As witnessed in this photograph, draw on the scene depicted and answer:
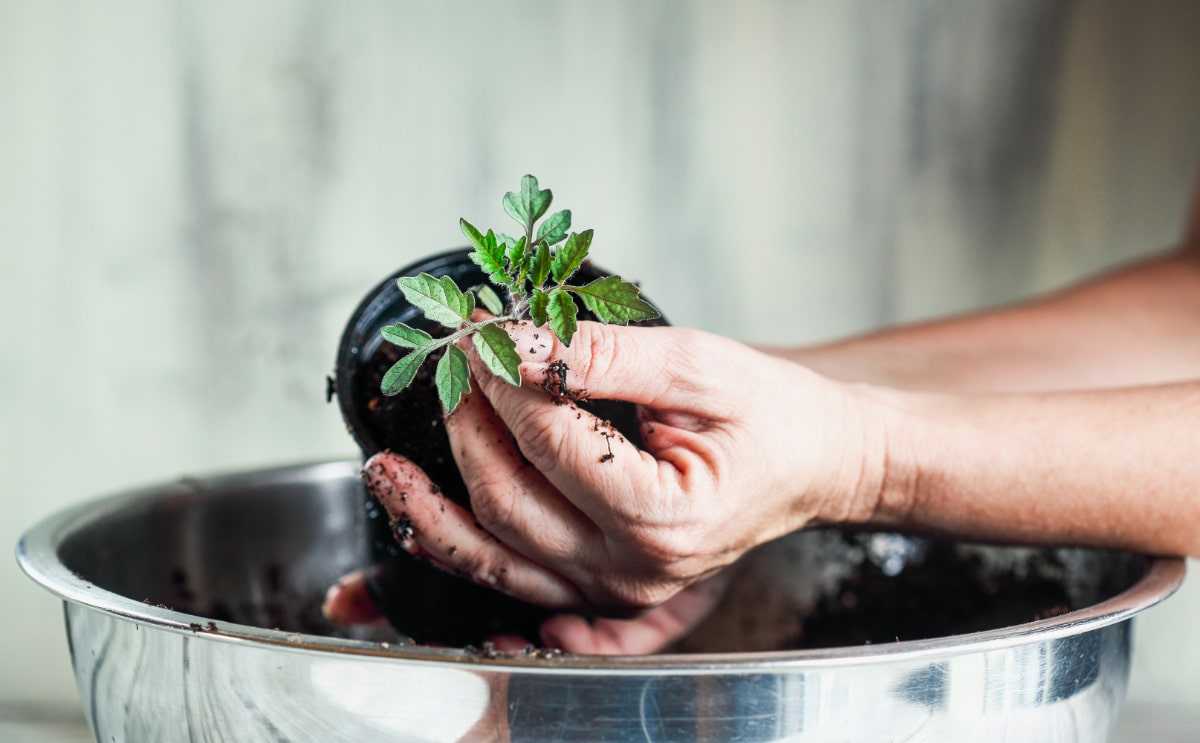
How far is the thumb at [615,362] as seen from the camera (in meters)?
0.41

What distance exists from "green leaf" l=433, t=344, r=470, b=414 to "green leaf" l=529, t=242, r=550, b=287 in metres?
0.04

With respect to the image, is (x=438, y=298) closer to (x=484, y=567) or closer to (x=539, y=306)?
(x=539, y=306)

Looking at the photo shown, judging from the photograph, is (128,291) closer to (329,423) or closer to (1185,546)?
(329,423)

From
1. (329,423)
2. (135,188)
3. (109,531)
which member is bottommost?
(329,423)

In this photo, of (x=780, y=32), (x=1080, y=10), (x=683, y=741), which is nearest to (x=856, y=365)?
(x=683, y=741)

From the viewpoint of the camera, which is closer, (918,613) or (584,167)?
(918,613)

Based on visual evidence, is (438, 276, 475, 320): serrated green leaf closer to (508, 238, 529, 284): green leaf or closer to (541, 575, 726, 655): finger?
(508, 238, 529, 284): green leaf

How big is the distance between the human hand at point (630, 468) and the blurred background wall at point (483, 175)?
0.68 m

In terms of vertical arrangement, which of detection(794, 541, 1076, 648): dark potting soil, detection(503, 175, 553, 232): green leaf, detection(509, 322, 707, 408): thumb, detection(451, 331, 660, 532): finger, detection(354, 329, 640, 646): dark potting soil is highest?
detection(503, 175, 553, 232): green leaf

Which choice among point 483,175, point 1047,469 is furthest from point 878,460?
point 483,175

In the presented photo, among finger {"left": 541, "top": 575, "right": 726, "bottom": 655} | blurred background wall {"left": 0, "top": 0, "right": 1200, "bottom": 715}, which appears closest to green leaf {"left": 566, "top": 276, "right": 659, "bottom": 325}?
finger {"left": 541, "top": 575, "right": 726, "bottom": 655}

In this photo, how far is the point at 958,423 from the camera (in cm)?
55

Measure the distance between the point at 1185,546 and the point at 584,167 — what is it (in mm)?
759

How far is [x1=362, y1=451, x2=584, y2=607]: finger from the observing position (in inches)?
18.9
